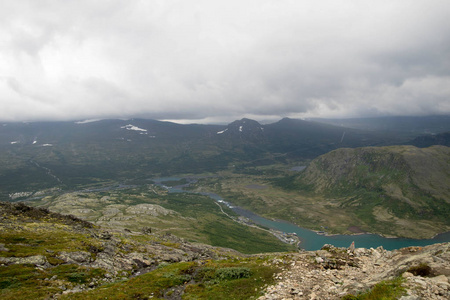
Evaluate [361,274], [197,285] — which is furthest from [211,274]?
[361,274]

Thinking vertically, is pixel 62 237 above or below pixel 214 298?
below

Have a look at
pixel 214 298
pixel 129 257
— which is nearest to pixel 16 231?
pixel 129 257

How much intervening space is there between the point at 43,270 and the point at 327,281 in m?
44.4

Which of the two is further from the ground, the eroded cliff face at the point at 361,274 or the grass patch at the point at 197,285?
the eroded cliff face at the point at 361,274

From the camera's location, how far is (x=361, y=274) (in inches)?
1101

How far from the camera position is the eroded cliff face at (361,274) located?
18.5 meters

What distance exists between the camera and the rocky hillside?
21.2 metres

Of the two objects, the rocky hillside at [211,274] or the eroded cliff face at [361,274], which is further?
the rocky hillside at [211,274]

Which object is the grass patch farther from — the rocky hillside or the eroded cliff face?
the eroded cliff face

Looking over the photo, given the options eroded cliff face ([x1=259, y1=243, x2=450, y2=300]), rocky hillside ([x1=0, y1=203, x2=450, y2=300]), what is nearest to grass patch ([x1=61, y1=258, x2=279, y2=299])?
rocky hillside ([x1=0, y1=203, x2=450, y2=300])

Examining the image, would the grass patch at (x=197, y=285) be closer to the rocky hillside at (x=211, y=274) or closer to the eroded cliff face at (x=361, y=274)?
the rocky hillside at (x=211, y=274)

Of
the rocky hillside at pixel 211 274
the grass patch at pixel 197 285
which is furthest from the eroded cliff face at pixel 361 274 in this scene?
the grass patch at pixel 197 285

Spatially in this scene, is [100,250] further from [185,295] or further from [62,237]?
[185,295]

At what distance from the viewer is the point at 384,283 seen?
19859 mm
